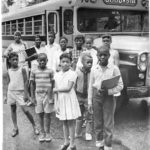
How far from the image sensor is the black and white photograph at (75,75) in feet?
10.9

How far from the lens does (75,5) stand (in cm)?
404

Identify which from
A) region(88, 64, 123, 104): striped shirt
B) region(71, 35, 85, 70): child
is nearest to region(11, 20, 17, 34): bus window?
region(71, 35, 85, 70): child

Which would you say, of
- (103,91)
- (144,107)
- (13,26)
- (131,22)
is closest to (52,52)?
(13,26)

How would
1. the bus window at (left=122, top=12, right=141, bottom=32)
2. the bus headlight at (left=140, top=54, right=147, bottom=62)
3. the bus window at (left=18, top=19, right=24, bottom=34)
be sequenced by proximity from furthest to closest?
1. the bus window at (left=18, top=19, right=24, bottom=34)
2. the bus window at (left=122, top=12, right=141, bottom=32)
3. the bus headlight at (left=140, top=54, right=147, bottom=62)

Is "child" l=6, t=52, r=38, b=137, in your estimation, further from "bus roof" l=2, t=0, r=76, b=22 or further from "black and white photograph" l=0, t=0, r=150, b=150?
"bus roof" l=2, t=0, r=76, b=22

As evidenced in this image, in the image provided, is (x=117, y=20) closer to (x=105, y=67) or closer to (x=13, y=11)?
(x=105, y=67)

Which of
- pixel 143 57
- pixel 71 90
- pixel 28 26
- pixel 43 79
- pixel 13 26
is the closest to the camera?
pixel 71 90

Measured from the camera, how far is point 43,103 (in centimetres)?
351

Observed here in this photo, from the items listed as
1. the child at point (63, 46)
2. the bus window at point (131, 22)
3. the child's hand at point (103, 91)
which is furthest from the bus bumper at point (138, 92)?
the child at point (63, 46)

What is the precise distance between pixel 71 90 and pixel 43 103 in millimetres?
376

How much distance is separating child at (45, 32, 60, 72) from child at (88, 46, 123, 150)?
49 centimetres

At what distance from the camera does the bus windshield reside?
3.94 meters

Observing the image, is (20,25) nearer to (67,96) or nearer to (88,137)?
(67,96)

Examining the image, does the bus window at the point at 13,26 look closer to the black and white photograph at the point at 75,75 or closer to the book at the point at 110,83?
the black and white photograph at the point at 75,75
